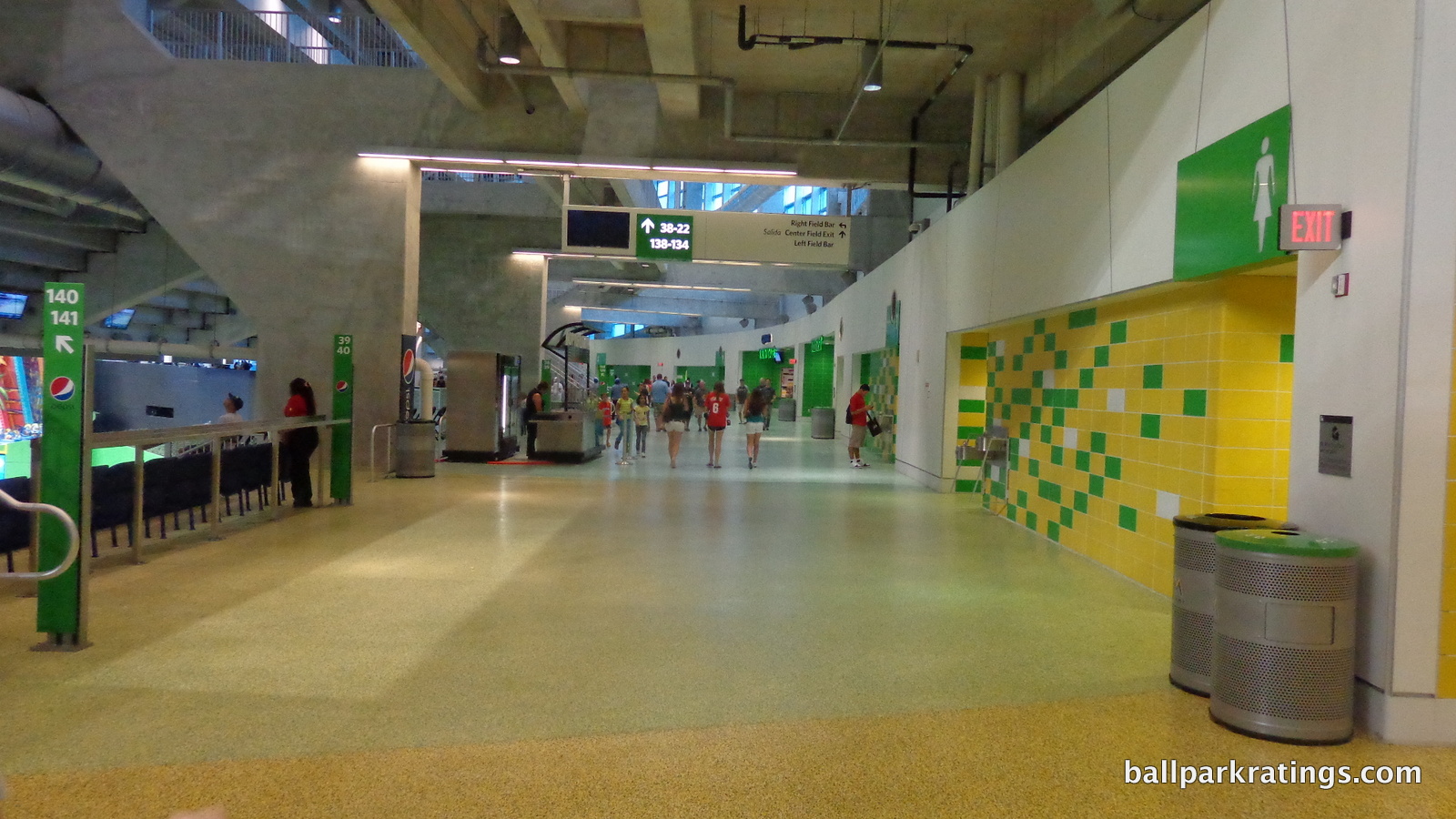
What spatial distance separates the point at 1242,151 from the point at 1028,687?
3.12 metres

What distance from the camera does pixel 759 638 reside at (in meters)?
5.00

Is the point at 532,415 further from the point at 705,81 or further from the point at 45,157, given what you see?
the point at 45,157

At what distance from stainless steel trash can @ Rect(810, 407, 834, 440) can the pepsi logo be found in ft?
65.1

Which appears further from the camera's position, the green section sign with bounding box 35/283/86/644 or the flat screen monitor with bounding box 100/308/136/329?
the flat screen monitor with bounding box 100/308/136/329

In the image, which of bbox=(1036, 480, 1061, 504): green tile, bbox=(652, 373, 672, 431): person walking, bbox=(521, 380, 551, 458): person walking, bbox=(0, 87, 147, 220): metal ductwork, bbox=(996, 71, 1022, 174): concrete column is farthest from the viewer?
bbox=(652, 373, 672, 431): person walking

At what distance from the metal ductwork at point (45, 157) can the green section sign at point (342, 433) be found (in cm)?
482

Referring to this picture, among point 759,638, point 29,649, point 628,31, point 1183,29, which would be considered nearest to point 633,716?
point 759,638

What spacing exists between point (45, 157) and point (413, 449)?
581 cm

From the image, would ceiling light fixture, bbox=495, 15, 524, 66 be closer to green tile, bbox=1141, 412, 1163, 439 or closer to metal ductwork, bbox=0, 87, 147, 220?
metal ductwork, bbox=0, 87, 147, 220

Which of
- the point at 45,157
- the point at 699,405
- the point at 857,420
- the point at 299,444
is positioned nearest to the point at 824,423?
the point at 699,405

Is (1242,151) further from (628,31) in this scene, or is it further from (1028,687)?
(628,31)

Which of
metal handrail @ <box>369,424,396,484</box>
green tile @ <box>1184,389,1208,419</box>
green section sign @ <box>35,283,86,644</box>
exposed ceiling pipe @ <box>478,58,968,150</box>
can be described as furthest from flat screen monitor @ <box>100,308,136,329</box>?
green tile @ <box>1184,389,1208,419</box>

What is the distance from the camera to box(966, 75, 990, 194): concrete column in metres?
11.3

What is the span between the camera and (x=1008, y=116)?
428 inches
